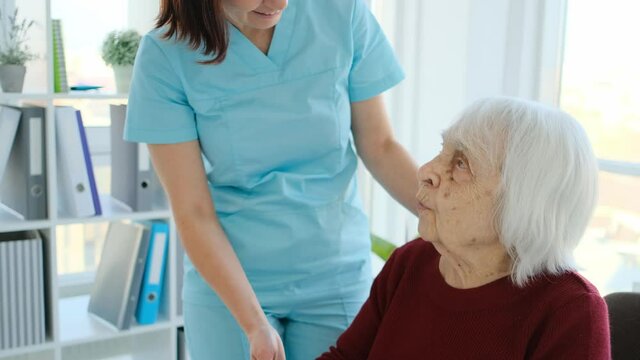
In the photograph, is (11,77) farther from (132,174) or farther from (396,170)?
(396,170)

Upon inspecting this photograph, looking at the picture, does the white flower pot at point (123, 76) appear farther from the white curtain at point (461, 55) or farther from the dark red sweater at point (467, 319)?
the dark red sweater at point (467, 319)

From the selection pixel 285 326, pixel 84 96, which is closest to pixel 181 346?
pixel 84 96

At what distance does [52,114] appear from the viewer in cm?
231

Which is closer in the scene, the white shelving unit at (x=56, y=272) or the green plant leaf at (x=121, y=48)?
the white shelving unit at (x=56, y=272)

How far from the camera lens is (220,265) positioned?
134 centimetres

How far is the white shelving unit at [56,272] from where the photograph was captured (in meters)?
2.32

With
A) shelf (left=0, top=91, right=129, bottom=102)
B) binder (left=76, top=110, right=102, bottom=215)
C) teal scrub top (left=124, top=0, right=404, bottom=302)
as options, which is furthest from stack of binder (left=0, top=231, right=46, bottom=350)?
teal scrub top (left=124, top=0, right=404, bottom=302)

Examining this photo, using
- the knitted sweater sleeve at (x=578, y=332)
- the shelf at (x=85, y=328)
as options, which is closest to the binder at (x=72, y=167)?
the shelf at (x=85, y=328)

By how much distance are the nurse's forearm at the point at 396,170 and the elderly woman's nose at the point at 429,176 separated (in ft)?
0.77

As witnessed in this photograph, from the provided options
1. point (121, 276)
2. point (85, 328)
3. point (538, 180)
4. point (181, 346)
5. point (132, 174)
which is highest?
point (538, 180)

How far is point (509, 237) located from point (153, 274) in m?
1.74

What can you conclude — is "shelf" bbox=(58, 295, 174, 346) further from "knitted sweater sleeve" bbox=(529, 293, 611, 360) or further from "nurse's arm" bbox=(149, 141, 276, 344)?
"knitted sweater sleeve" bbox=(529, 293, 611, 360)

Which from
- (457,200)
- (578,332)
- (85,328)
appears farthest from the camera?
(85,328)

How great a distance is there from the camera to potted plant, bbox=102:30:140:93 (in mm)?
2502
